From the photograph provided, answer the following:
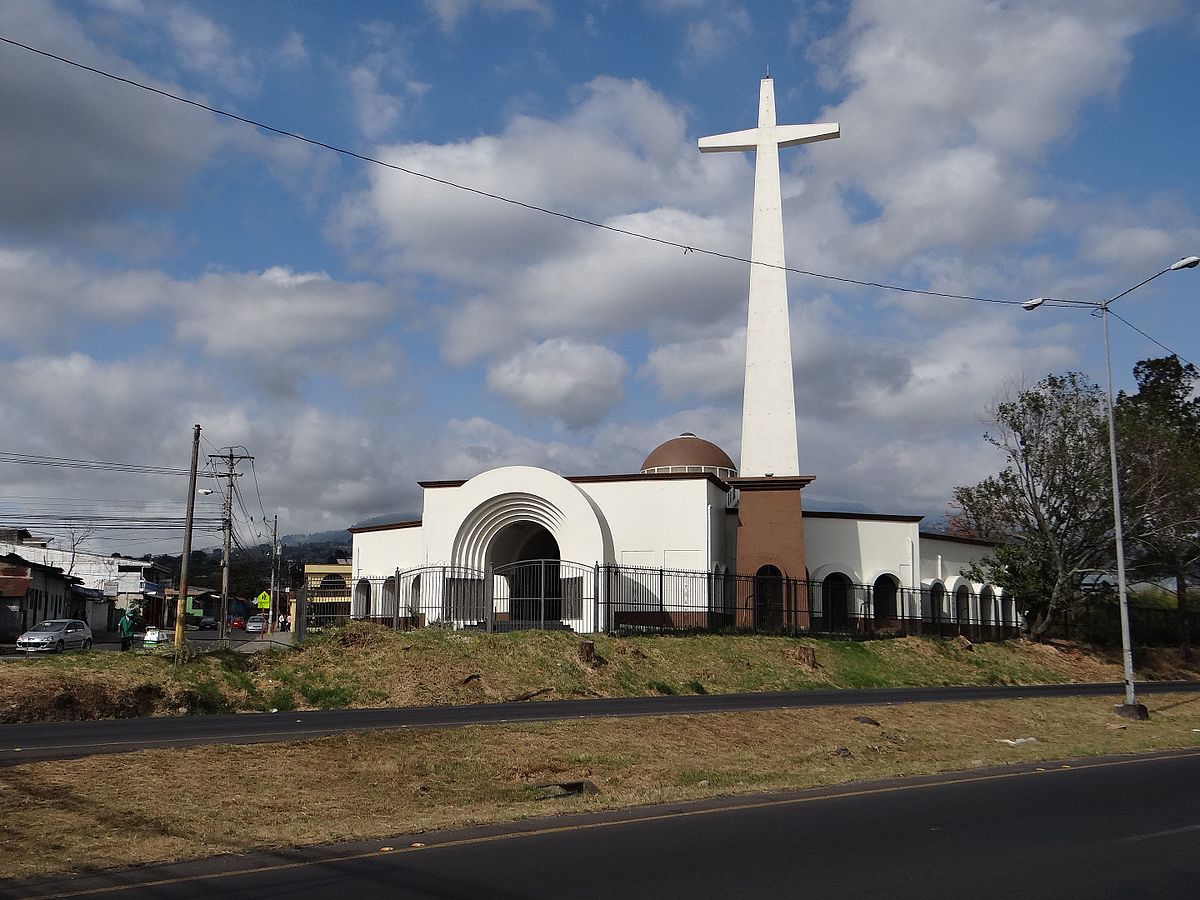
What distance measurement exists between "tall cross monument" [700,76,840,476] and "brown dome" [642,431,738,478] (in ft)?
19.5

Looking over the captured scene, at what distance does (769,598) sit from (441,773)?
81.8 ft

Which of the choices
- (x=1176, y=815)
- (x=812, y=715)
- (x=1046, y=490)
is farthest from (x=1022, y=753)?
(x=1046, y=490)

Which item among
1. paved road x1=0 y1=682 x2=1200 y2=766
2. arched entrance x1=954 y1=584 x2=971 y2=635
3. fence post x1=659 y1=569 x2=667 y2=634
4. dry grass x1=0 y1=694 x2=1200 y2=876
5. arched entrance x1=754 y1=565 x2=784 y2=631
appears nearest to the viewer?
dry grass x1=0 y1=694 x2=1200 y2=876

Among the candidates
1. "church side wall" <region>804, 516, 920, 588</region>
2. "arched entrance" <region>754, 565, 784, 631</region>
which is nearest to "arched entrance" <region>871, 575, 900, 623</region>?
"church side wall" <region>804, 516, 920, 588</region>

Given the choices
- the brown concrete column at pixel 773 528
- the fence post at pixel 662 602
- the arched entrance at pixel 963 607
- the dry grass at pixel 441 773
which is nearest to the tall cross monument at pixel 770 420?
the brown concrete column at pixel 773 528

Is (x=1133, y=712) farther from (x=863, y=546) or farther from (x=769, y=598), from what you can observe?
(x=863, y=546)

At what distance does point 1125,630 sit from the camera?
22484 millimetres

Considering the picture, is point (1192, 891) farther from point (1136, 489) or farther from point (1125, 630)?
point (1136, 489)

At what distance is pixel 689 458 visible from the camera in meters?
43.8

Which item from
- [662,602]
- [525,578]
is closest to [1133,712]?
[662,602]

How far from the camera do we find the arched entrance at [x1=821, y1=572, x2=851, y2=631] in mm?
39938

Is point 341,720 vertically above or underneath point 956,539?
underneath

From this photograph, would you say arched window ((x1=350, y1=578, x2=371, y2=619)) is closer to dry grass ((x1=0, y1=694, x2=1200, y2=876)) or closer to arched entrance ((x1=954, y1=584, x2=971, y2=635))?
dry grass ((x1=0, y1=694, x2=1200, y2=876))

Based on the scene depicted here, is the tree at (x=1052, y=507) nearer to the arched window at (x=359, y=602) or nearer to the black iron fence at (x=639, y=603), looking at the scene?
the black iron fence at (x=639, y=603)
